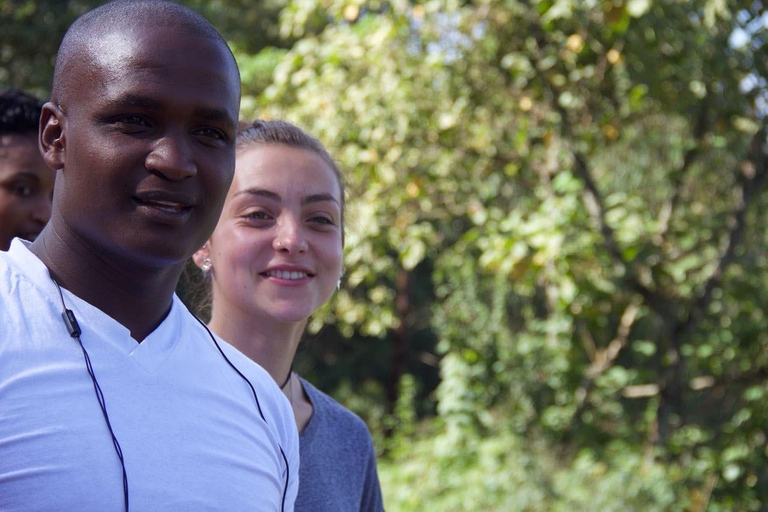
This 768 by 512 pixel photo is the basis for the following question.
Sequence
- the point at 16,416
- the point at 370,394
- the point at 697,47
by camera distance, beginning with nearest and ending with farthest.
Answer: the point at 16,416
the point at 697,47
the point at 370,394

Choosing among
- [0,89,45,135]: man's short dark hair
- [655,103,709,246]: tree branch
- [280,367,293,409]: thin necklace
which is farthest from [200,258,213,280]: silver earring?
[655,103,709,246]: tree branch

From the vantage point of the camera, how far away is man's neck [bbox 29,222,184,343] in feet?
3.44

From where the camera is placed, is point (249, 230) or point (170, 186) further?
point (249, 230)

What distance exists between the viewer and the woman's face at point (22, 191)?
6.66 ft

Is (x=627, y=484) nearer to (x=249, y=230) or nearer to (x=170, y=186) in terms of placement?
(x=249, y=230)

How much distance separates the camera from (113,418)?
0.97m

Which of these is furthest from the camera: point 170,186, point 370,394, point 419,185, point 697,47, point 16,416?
point 370,394

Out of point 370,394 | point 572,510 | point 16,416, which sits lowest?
Result: point 370,394

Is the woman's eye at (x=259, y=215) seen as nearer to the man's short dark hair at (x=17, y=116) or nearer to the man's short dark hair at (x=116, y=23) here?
the man's short dark hair at (x=17, y=116)

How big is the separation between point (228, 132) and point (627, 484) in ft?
16.8

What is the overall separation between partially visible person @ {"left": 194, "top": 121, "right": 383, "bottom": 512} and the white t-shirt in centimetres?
63

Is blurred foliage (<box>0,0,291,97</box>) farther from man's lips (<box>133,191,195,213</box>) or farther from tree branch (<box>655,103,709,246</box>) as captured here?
man's lips (<box>133,191,195,213</box>)

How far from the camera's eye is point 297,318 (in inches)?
71.2

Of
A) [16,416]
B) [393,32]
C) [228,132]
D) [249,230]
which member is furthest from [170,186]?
[393,32]
